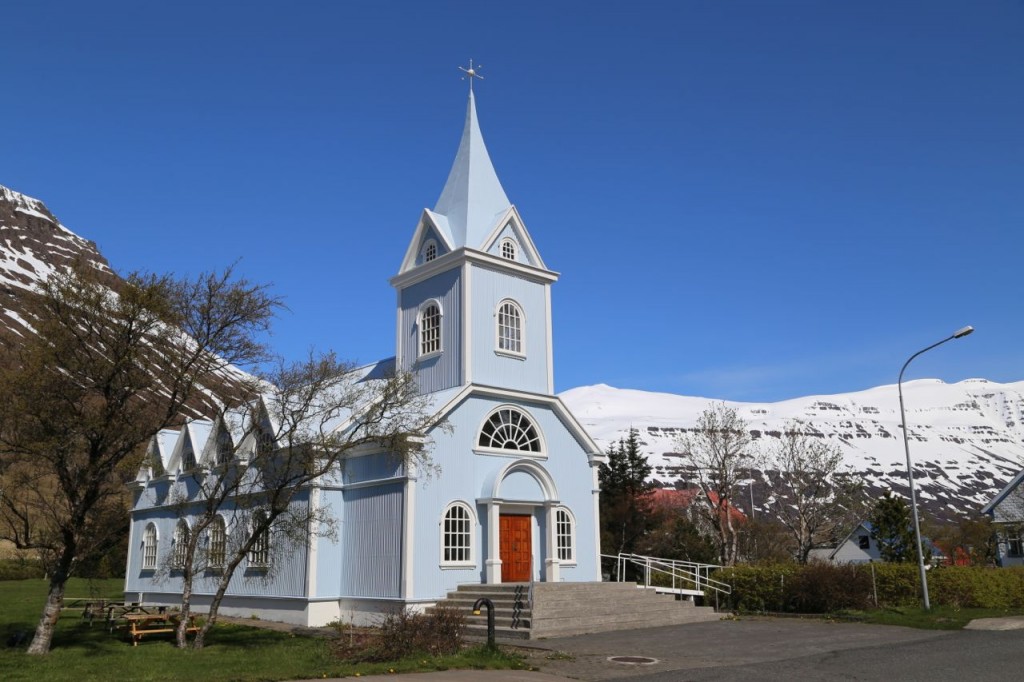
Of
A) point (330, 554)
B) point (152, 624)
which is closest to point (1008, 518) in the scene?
point (330, 554)

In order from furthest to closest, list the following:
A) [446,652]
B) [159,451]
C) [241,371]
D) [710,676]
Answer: [159,451] < [241,371] < [446,652] < [710,676]

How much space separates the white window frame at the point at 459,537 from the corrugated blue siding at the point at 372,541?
1251 mm

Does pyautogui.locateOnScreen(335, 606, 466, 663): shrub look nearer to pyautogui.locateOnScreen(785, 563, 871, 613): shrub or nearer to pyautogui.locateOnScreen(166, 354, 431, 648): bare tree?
pyautogui.locateOnScreen(166, 354, 431, 648): bare tree

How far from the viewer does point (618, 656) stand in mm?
15727

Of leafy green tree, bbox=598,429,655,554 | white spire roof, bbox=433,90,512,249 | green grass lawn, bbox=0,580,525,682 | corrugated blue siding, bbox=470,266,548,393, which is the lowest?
green grass lawn, bbox=0,580,525,682

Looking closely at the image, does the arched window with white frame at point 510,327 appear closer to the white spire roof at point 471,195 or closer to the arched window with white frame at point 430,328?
the arched window with white frame at point 430,328

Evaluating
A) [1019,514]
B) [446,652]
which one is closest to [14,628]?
[446,652]

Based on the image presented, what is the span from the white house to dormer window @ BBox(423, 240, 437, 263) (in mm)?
40991

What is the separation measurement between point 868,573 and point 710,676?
14.3 m

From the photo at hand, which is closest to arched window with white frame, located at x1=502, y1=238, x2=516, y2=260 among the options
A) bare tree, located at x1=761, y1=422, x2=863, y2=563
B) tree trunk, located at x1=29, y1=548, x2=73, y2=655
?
tree trunk, located at x1=29, y1=548, x2=73, y2=655

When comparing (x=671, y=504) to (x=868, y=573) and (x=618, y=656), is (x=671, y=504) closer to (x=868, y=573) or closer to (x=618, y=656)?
(x=868, y=573)

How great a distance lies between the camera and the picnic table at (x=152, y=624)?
61.1 feet

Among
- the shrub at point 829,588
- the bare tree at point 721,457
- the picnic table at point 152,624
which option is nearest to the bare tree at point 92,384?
the picnic table at point 152,624

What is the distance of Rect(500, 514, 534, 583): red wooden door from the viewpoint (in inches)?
939
